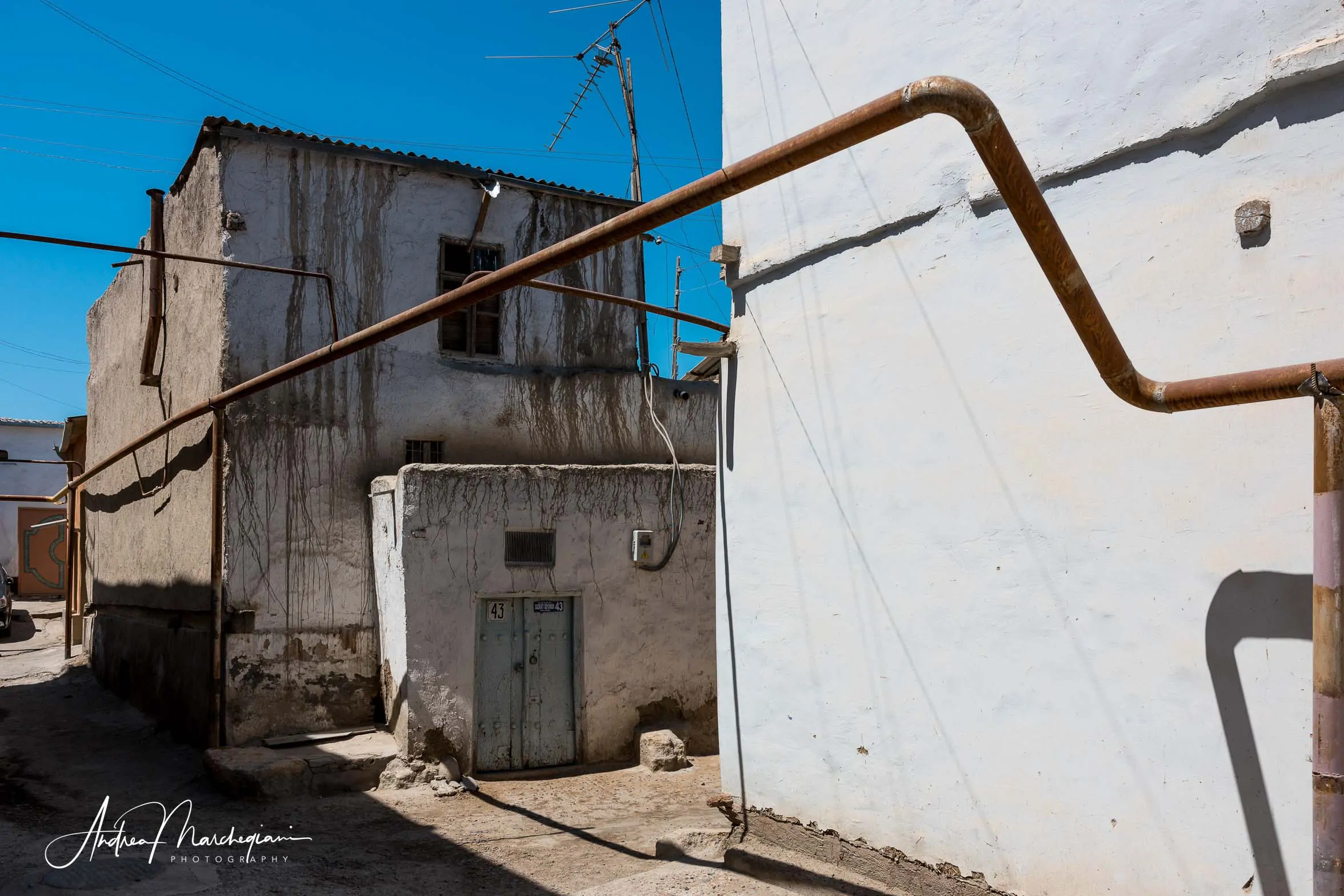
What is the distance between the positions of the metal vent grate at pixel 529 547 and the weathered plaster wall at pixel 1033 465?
396 centimetres

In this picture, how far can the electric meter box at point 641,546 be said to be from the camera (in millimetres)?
10430

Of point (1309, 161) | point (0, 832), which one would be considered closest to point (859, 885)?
point (1309, 161)

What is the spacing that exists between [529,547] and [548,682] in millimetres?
1366

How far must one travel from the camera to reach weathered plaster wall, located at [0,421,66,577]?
26516 millimetres

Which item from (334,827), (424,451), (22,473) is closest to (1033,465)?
(334,827)

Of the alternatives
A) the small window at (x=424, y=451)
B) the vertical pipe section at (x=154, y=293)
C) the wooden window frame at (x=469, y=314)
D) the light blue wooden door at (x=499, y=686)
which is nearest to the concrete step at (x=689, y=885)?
Answer: the light blue wooden door at (x=499, y=686)

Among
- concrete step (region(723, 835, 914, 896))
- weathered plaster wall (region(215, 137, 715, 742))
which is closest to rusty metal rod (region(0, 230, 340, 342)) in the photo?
weathered plaster wall (region(215, 137, 715, 742))

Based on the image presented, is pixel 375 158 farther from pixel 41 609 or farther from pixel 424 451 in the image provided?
pixel 41 609

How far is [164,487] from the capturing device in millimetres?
11570

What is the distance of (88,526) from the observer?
50.8 ft

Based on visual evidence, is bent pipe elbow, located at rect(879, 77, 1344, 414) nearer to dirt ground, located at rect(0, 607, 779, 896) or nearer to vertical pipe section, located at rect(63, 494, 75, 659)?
dirt ground, located at rect(0, 607, 779, 896)

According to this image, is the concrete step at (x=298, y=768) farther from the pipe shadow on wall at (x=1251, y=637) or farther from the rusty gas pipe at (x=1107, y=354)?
the pipe shadow on wall at (x=1251, y=637)

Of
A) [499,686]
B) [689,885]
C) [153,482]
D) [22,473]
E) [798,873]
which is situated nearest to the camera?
[798,873]

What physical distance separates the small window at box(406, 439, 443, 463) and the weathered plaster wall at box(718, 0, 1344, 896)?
540 cm
